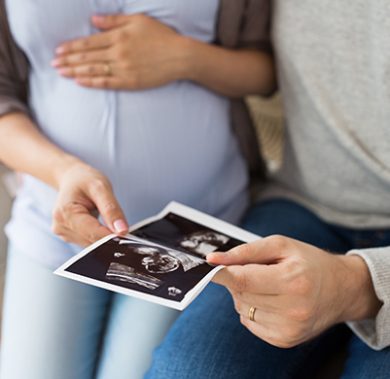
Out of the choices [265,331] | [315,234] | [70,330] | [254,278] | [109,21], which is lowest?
[70,330]

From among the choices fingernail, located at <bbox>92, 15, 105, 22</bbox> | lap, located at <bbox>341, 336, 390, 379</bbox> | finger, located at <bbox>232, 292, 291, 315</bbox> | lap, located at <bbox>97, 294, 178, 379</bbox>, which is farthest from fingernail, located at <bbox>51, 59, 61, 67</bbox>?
lap, located at <bbox>341, 336, 390, 379</bbox>

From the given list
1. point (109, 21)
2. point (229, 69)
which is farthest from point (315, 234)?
point (109, 21)


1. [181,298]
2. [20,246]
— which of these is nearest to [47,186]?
[20,246]

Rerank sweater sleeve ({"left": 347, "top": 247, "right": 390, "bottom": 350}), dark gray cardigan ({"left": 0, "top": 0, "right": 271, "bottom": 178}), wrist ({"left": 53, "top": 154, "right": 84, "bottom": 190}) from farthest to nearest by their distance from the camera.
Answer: dark gray cardigan ({"left": 0, "top": 0, "right": 271, "bottom": 178}) < wrist ({"left": 53, "top": 154, "right": 84, "bottom": 190}) < sweater sleeve ({"left": 347, "top": 247, "right": 390, "bottom": 350})

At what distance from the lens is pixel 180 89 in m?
1.21

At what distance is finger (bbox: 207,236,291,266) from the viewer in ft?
2.78

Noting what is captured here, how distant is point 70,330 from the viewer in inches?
43.8

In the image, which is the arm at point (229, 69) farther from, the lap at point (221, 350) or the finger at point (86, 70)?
the lap at point (221, 350)

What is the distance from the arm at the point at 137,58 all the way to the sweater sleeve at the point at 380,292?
0.47 metres

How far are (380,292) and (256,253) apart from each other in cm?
21

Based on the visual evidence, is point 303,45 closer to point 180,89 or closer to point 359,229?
point 180,89

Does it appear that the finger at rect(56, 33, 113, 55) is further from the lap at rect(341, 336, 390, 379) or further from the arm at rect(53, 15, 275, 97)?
the lap at rect(341, 336, 390, 379)

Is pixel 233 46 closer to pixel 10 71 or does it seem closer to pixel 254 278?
pixel 10 71

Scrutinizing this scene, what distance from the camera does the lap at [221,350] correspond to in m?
0.95
